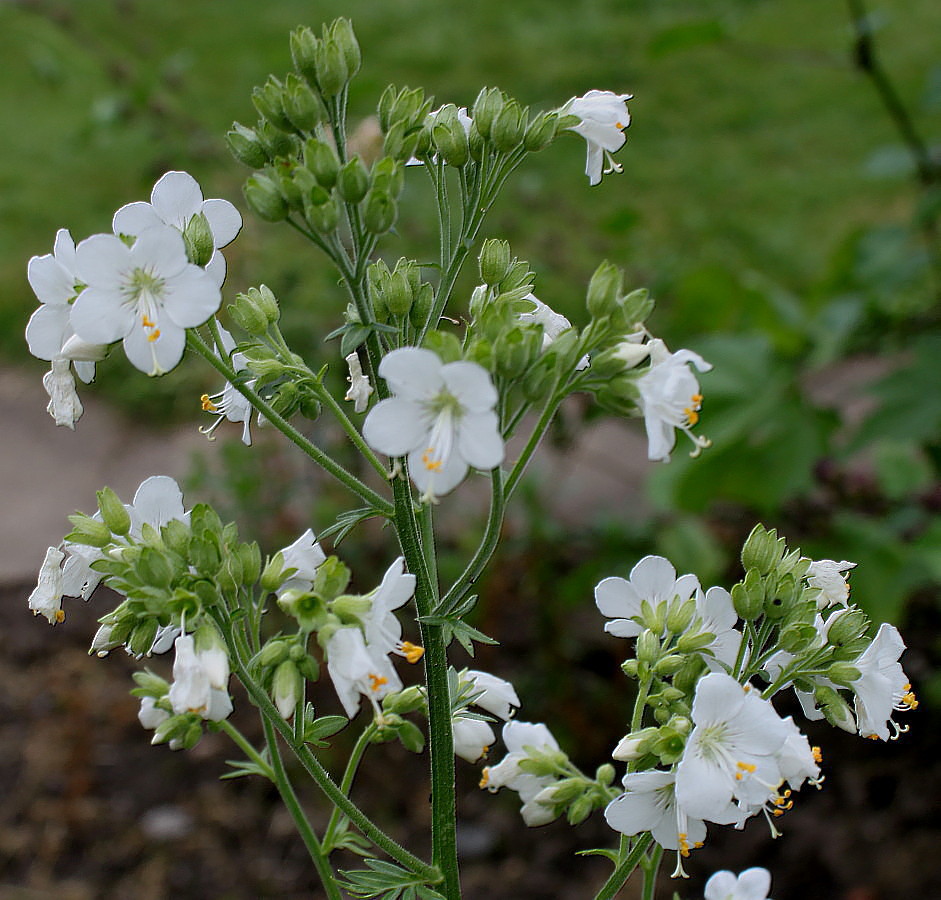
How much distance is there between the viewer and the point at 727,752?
1.22 metres

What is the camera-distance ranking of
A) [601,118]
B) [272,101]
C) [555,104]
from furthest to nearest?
[555,104]
[601,118]
[272,101]

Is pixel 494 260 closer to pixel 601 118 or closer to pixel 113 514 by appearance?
pixel 601 118

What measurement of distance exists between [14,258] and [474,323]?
18.6 ft

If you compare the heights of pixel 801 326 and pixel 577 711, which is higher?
pixel 801 326

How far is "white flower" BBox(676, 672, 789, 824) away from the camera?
1196mm

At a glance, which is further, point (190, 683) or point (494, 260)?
point (494, 260)

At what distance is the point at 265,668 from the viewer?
1335 mm

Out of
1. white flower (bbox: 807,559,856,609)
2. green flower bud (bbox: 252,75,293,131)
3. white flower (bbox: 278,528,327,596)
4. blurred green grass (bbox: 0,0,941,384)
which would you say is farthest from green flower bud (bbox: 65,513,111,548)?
blurred green grass (bbox: 0,0,941,384)

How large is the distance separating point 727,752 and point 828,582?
33cm

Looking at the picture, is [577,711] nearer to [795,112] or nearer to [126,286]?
[126,286]

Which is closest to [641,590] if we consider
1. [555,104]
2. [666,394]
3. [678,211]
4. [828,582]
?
[828,582]

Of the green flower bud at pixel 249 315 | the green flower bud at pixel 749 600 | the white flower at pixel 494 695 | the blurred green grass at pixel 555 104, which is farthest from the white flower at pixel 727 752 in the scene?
the blurred green grass at pixel 555 104

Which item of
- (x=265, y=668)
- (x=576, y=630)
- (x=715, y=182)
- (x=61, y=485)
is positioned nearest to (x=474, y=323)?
(x=265, y=668)

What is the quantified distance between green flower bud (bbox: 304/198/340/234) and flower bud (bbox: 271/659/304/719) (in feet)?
1.67
